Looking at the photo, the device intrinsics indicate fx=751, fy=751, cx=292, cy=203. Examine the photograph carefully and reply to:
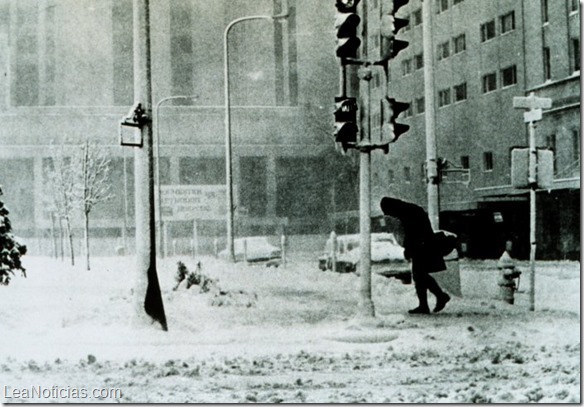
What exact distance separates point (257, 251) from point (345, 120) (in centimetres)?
136

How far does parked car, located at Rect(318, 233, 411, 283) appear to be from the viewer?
6.45m

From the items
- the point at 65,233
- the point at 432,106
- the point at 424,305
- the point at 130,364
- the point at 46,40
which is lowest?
the point at 130,364

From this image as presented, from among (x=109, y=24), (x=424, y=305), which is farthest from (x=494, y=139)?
(x=109, y=24)

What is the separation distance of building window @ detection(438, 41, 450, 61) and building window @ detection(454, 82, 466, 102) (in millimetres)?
297

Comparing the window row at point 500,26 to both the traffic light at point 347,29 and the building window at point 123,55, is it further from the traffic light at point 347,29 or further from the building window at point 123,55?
the building window at point 123,55

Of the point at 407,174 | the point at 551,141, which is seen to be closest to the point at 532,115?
the point at 551,141

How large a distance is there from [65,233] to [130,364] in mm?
1234

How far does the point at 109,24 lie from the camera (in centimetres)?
651

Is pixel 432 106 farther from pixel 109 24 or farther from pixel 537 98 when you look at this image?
pixel 109 24

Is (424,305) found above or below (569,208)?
below

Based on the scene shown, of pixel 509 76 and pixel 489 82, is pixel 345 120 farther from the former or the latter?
pixel 509 76

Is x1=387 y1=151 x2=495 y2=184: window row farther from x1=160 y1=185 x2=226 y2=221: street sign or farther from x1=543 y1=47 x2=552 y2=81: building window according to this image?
x1=160 y1=185 x2=226 y2=221: street sign

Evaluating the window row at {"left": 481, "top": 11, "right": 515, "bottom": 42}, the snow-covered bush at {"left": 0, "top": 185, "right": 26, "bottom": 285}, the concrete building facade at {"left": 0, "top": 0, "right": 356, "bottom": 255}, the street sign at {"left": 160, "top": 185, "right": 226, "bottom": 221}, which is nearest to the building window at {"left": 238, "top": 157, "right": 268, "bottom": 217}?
the concrete building facade at {"left": 0, "top": 0, "right": 356, "bottom": 255}

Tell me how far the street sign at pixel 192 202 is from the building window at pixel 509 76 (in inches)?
105
